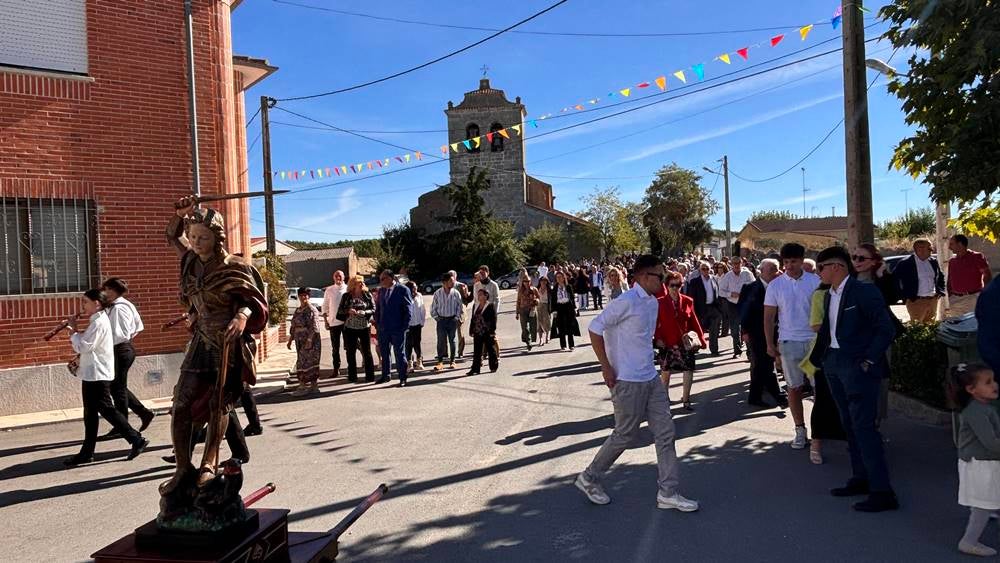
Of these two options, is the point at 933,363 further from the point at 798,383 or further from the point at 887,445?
the point at 798,383

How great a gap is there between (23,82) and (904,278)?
12292 millimetres

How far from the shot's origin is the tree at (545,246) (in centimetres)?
5422

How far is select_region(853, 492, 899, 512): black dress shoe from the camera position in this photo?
15.6 feet

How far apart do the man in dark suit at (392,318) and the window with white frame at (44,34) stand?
5.39 meters

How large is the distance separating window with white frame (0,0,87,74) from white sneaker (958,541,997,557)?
1147 cm

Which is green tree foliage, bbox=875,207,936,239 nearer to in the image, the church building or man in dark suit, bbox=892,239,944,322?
the church building

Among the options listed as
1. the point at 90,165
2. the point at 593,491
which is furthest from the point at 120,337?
the point at 593,491

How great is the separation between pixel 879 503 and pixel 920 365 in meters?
2.94

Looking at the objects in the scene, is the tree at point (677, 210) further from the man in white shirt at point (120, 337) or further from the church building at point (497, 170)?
the man in white shirt at point (120, 337)

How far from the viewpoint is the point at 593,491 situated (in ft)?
16.8

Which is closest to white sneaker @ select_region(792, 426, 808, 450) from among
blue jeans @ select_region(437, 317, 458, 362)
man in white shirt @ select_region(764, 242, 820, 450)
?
man in white shirt @ select_region(764, 242, 820, 450)

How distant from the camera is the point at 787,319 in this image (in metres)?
6.49

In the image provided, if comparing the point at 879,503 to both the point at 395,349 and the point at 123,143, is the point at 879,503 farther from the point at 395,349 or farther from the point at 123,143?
the point at 123,143

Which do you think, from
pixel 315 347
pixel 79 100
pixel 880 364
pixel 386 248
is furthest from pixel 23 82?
pixel 386 248
